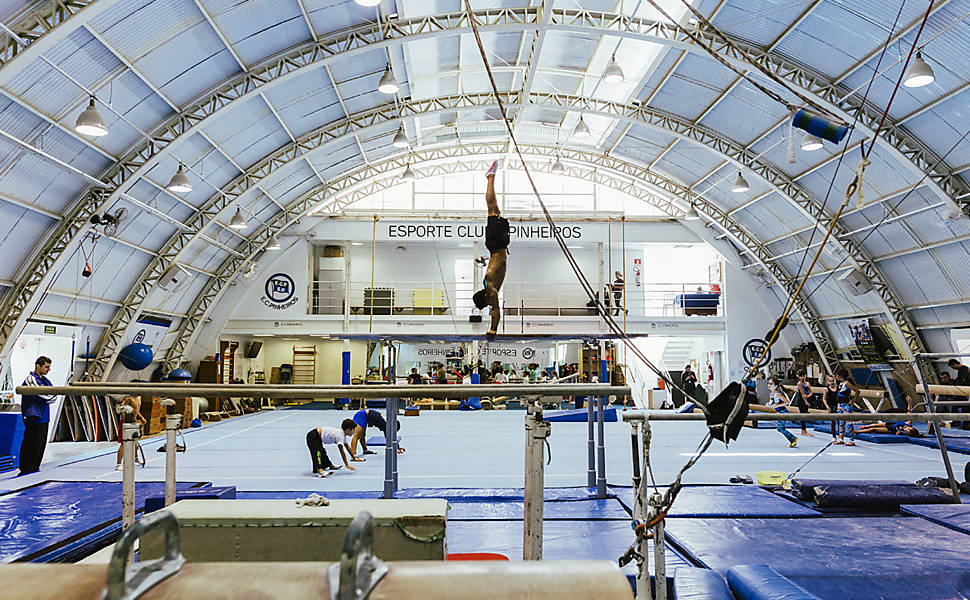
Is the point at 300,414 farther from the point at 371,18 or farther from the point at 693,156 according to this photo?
the point at 693,156

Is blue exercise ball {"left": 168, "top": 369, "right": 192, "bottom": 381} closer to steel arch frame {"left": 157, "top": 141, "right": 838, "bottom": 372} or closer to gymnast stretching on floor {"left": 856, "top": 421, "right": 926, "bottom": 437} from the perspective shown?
steel arch frame {"left": 157, "top": 141, "right": 838, "bottom": 372}

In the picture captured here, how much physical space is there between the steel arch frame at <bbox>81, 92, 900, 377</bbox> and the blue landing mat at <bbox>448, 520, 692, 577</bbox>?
12.7m

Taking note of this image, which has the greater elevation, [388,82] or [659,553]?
[388,82]

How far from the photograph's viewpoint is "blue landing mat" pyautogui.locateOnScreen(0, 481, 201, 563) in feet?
14.6

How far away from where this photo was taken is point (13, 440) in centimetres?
875

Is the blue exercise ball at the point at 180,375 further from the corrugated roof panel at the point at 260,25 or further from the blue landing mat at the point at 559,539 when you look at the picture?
the blue landing mat at the point at 559,539

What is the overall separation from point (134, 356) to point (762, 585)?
1613cm

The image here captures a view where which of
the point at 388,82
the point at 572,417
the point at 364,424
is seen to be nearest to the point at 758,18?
the point at 388,82

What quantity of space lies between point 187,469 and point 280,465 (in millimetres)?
1401

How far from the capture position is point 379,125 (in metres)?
16.8

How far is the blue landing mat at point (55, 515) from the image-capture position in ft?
14.6

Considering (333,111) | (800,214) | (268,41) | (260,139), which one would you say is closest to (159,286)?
(260,139)

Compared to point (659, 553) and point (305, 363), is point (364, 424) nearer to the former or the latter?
point (659, 553)

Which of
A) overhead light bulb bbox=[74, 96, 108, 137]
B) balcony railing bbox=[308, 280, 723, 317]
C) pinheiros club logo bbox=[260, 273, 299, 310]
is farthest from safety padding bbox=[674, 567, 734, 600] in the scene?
pinheiros club logo bbox=[260, 273, 299, 310]
